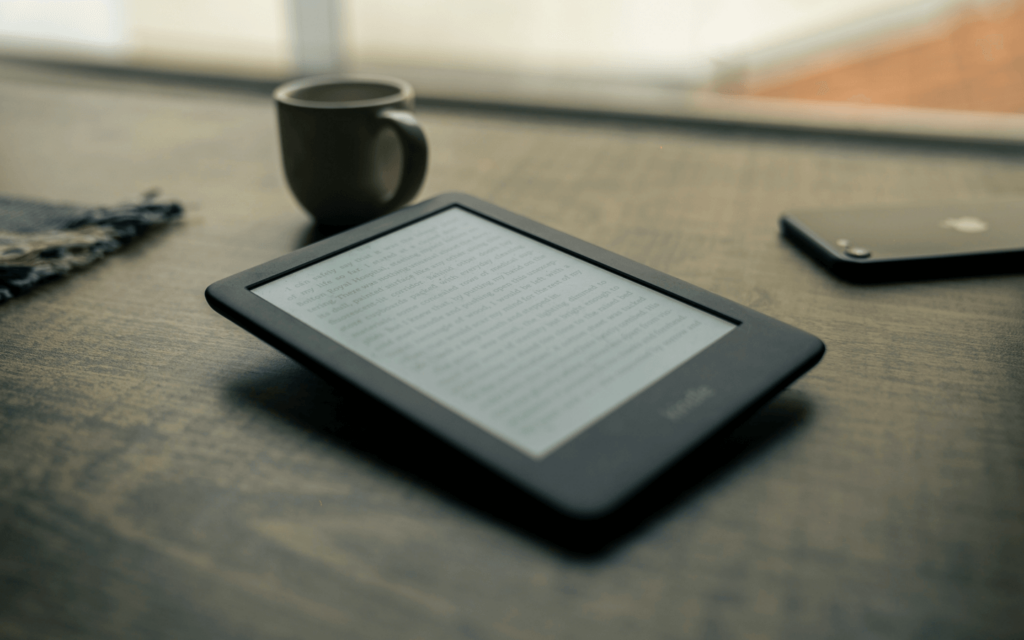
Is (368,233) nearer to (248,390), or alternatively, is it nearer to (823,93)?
(248,390)

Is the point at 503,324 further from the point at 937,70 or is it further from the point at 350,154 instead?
the point at 937,70

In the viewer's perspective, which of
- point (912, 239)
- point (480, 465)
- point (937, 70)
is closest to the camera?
point (480, 465)

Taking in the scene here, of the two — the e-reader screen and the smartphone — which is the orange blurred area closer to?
the smartphone

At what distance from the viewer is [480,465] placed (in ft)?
0.83

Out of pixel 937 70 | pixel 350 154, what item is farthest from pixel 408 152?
pixel 937 70

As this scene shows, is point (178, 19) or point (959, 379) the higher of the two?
point (178, 19)

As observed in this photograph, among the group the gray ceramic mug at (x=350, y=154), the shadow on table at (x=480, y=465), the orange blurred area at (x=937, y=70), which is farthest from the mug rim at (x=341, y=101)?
the orange blurred area at (x=937, y=70)

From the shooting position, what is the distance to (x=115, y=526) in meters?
0.26

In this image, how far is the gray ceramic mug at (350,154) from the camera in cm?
48

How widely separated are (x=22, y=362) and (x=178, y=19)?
4.35 feet

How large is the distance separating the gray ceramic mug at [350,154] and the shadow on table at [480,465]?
190 mm

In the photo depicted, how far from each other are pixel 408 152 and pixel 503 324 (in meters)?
0.21

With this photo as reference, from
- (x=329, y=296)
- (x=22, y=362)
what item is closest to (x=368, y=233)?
(x=329, y=296)

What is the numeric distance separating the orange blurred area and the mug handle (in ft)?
8.19
